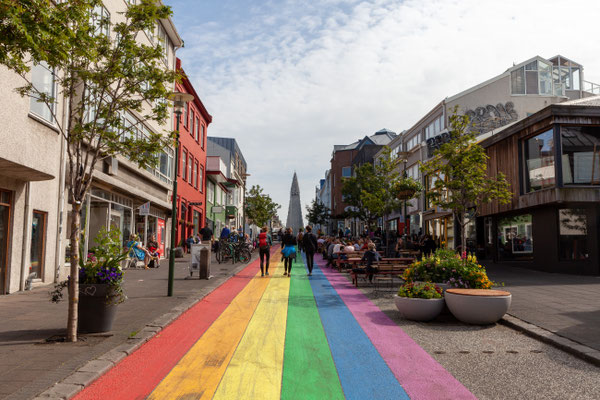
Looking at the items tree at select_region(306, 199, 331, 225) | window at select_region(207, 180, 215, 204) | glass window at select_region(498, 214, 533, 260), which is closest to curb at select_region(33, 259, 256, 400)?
glass window at select_region(498, 214, 533, 260)

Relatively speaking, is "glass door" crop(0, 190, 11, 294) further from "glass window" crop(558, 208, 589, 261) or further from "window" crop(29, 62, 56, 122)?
"glass window" crop(558, 208, 589, 261)

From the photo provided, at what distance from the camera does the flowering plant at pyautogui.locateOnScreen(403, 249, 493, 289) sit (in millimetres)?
8953

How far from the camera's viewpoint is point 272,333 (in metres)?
7.18

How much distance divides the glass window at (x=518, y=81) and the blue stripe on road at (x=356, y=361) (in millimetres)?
30353

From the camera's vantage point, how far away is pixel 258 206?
2371 inches

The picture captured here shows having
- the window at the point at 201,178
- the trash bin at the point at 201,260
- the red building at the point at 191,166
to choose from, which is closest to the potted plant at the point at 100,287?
the trash bin at the point at 201,260

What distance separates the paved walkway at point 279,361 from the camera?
4.55 m

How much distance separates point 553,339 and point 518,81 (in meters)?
32.0

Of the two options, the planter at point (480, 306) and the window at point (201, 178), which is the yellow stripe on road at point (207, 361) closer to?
the planter at point (480, 306)

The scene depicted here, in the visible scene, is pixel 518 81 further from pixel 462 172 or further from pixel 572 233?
pixel 462 172

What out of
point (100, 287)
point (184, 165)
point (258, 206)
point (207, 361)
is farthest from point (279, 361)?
point (258, 206)

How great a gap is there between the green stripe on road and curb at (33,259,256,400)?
186cm

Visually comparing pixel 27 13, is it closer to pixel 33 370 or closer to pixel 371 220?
pixel 33 370

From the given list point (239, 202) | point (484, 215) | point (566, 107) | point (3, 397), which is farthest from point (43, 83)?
point (239, 202)
